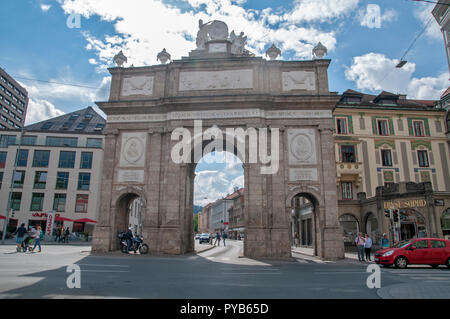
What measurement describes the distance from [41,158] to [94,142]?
8.26 m

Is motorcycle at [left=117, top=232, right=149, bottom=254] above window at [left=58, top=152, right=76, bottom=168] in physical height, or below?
below

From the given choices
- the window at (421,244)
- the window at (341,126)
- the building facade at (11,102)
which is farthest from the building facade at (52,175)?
the window at (421,244)

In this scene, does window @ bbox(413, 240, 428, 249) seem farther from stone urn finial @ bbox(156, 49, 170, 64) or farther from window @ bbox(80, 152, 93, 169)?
window @ bbox(80, 152, 93, 169)

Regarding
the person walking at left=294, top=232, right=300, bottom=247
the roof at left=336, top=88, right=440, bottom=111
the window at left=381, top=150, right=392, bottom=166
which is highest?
the roof at left=336, top=88, right=440, bottom=111

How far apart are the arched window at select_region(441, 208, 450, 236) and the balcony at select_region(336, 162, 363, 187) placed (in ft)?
34.7

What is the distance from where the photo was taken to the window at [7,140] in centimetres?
5062

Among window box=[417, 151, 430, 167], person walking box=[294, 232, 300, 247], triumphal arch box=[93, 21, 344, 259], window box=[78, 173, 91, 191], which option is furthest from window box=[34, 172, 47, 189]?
window box=[417, 151, 430, 167]

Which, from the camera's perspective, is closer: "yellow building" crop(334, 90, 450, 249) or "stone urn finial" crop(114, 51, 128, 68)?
"stone urn finial" crop(114, 51, 128, 68)

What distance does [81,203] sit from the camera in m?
48.2

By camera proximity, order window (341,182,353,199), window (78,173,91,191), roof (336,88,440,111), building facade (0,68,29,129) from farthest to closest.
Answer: building facade (0,68,29,129)
window (78,173,91,191)
roof (336,88,440,111)
window (341,182,353,199)

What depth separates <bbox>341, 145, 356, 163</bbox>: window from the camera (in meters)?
35.2

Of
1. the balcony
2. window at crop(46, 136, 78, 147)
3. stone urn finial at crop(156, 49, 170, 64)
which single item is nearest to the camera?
stone urn finial at crop(156, 49, 170, 64)
